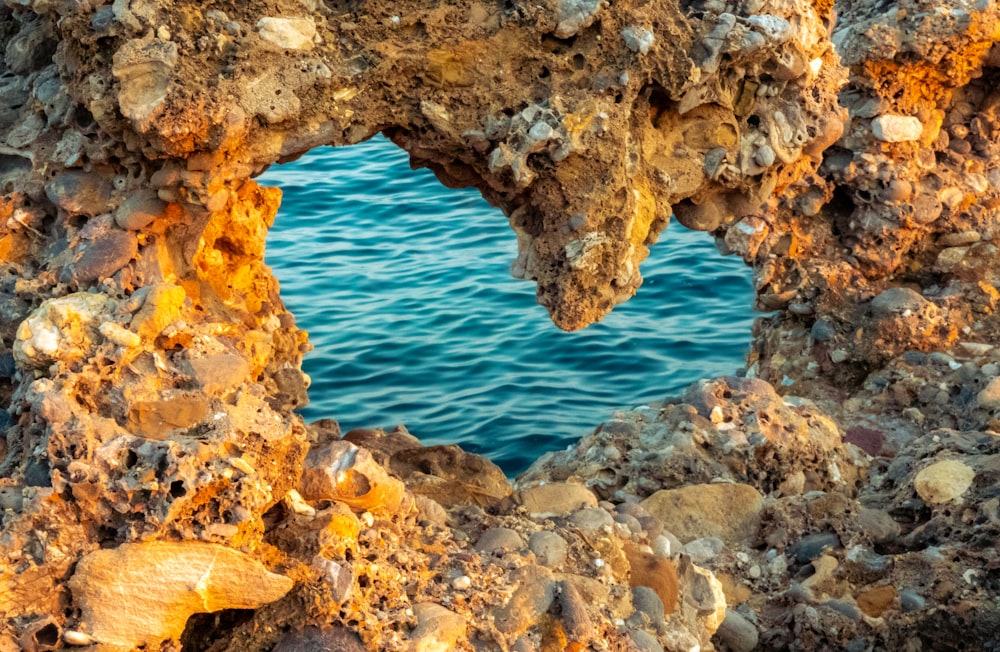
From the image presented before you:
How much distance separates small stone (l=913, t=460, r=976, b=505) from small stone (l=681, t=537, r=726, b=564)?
2.57ft

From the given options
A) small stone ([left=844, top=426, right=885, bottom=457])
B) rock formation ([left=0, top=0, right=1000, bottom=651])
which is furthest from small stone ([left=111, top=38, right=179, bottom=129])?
small stone ([left=844, top=426, right=885, bottom=457])

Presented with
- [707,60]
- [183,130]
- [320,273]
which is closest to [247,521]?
[183,130]

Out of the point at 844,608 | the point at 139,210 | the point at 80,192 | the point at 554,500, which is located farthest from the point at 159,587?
the point at 844,608

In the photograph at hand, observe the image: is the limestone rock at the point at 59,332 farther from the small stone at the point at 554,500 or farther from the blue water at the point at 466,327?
the blue water at the point at 466,327

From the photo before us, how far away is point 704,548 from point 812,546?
400 millimetres

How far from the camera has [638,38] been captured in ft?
12.5

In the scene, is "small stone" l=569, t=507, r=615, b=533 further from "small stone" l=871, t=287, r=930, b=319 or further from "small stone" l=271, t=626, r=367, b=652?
"small stone" l=871, t=287, r=930, b=319

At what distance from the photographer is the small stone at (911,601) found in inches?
161

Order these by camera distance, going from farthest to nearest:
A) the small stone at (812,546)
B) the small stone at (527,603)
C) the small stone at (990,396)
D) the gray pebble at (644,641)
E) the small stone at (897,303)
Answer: the small stone at (897,303) → the small stone at (990,396) → the small stone at (812,546) → the gray pebble at (644,641) → the small stone at (527,603)

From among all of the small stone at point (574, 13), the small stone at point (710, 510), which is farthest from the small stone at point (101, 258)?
the small stone at point (710, 510)

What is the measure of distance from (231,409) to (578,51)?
1585 millimetres

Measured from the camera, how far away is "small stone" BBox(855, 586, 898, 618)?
4148mm

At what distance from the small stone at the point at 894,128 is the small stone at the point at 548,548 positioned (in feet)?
10.6

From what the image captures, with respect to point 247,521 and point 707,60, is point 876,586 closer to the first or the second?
point 707,60
